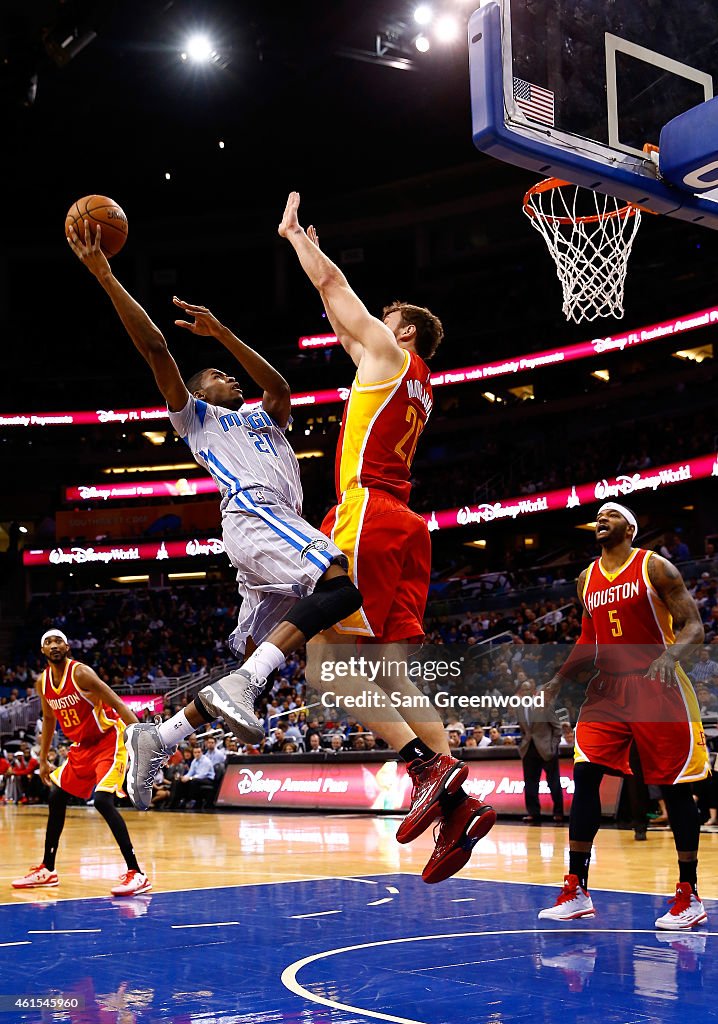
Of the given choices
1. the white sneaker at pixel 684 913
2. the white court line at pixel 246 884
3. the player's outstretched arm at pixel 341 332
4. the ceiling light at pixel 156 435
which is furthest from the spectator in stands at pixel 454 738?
the ceiling light at pixel 156 435

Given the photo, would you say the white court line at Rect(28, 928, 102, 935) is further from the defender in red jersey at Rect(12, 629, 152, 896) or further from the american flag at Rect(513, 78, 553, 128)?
the american flag at Rect(513, 78, 553, 128)

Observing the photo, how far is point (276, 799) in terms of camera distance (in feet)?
57.4

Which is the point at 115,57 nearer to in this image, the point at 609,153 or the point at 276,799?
the point at 276,799

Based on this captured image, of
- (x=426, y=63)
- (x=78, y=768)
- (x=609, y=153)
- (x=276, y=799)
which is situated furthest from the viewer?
(x=426, y=63)

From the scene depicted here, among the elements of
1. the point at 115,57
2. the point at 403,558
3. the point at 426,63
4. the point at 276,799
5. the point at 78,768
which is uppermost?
the point at 115,57

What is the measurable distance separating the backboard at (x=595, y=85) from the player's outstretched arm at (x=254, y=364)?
141 centimetres

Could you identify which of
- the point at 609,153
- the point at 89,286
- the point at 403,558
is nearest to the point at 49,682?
the point at 403,558

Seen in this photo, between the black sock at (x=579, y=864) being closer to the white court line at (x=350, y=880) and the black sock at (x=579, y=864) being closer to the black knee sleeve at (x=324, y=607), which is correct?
the white court line at (x=350, y=880)

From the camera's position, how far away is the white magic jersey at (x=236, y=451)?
455 cm

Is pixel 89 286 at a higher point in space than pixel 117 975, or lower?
higher

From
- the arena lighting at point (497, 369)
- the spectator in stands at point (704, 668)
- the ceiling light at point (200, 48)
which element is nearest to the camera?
the spectator in stands at point (704, 668)

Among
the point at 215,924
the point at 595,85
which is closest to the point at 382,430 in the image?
the point at 595,85

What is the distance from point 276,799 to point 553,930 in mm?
11442

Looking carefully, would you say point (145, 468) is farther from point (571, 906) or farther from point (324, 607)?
point (324, 607)
